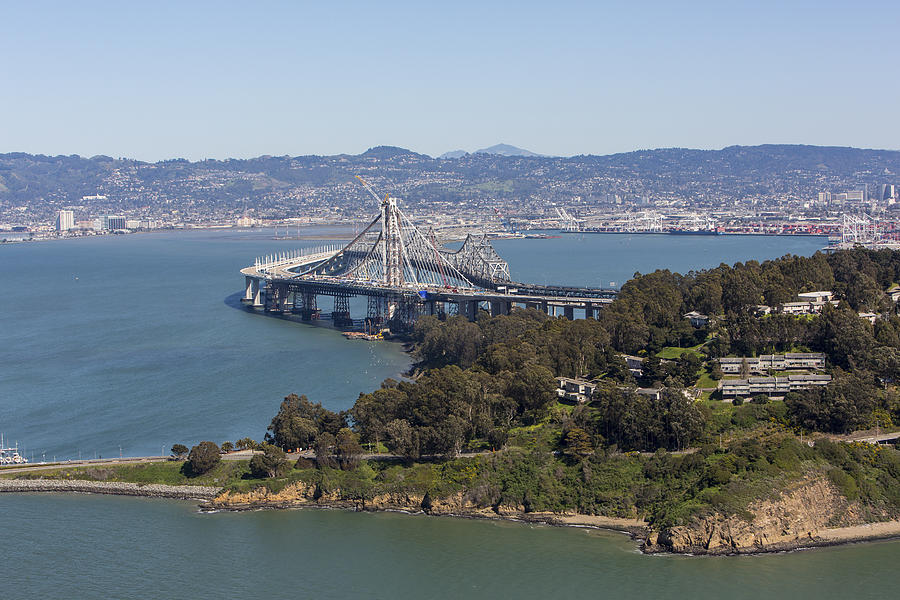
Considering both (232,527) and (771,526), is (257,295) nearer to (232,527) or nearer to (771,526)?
(232,527)

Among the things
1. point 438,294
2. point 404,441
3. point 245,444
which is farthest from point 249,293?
point 404,441

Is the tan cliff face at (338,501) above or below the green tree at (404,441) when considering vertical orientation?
below

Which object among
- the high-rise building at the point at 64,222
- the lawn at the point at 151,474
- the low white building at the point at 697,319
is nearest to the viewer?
the lawn at the point at 151,474

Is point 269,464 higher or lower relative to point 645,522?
higher

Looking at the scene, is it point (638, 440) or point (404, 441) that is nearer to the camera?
point (638, 440)

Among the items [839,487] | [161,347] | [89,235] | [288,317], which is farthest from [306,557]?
[89,235]

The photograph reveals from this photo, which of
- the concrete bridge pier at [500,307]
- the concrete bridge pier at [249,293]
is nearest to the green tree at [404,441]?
the concrete bridge pier at [500,307]

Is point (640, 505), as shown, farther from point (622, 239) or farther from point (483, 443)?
point (622, 239)

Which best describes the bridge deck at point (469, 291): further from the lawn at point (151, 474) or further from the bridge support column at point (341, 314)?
the lawn at point (151, 474)
